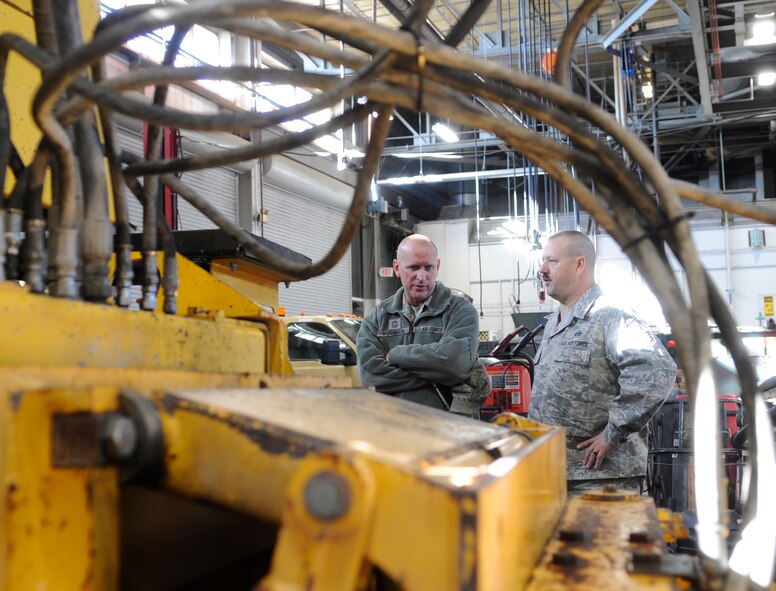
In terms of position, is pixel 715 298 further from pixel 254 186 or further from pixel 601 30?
pixel 601 30

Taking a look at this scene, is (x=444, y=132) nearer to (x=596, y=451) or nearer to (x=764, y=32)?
(x=764, y=32)

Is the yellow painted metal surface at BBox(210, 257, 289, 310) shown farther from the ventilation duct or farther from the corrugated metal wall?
the ventilation duct

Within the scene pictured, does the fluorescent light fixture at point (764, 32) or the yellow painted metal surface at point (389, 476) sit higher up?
the fluorescent light fixture at point (764, 32)

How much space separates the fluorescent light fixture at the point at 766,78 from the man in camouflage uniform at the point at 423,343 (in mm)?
5740

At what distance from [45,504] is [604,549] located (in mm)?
857

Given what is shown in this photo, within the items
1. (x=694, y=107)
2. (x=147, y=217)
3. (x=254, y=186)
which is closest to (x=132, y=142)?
(x=254, y=186)

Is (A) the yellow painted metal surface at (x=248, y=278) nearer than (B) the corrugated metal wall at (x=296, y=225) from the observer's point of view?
Yes

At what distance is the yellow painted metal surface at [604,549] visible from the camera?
3.56ft

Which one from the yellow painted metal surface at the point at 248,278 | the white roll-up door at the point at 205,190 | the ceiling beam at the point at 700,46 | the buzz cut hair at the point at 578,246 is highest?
the ceiling beam at the point at 700,46

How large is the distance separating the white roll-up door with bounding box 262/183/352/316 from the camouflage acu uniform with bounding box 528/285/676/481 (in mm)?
7266

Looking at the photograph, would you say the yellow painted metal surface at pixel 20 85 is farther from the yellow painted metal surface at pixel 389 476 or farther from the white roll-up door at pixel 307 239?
the white roll-up door at pixel 307 239

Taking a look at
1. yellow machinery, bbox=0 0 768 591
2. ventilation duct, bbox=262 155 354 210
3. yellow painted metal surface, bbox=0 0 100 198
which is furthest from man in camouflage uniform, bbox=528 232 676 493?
ventilation duct, bbox=262 155 354 210

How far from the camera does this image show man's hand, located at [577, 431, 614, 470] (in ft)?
9.91

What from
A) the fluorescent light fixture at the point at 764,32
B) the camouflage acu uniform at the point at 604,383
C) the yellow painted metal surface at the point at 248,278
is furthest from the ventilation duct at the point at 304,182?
the camouflage acu uniform at the point at 604,383
